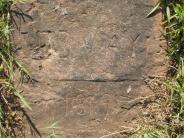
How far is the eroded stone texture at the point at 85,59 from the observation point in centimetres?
256

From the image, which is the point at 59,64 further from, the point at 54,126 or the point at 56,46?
the point at 54,126

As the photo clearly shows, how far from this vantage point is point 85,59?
8.50 feet

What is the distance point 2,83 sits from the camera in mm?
2576

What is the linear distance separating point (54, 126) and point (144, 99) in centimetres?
59

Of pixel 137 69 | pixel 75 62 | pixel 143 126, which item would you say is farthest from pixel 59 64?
pixel 143 126

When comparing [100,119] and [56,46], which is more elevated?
[56,46]

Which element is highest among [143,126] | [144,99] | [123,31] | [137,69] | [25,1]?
[25,1]

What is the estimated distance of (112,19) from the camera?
2.58m

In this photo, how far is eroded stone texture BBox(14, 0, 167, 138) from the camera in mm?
2559

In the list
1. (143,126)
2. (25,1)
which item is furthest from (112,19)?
(143,126)

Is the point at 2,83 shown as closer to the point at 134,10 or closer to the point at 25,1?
the point at 25,1

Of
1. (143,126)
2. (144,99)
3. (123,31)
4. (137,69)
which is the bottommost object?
(143,126)

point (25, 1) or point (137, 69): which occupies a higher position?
point (25, 1)

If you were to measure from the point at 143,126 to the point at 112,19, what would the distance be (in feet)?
2.29
